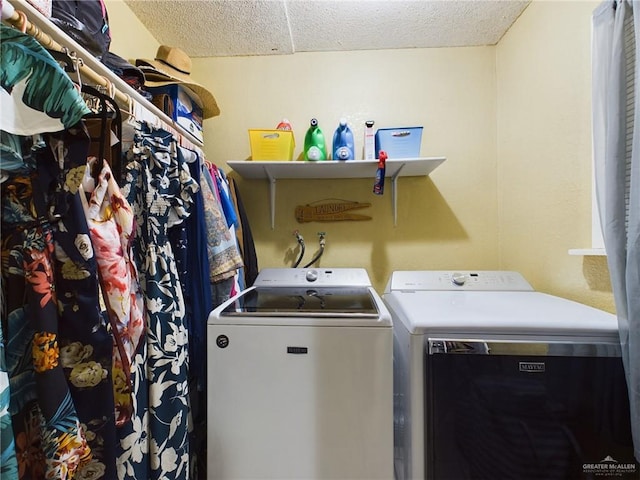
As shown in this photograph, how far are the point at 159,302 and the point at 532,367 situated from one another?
119cm

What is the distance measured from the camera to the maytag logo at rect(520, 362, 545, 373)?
0.92 metres

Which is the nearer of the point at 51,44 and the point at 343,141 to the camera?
the point at 51,44

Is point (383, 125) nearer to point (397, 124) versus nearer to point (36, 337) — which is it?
point (397, 124)

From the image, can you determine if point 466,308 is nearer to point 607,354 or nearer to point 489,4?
point 607,354

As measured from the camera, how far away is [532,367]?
3.03ft

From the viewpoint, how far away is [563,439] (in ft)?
3.00

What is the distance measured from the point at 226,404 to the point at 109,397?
404mm

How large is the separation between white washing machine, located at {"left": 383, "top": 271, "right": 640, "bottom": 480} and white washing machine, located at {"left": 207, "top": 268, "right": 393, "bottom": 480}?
0.41ft

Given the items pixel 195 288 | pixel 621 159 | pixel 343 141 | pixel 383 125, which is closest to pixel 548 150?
pixel 621 159

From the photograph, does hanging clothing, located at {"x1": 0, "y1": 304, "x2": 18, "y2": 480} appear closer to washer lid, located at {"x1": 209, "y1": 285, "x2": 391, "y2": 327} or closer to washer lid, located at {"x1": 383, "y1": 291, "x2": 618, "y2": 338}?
washer lid, located at {"x1": 209, "y1": 285, "x2": 391, "y2": 327}

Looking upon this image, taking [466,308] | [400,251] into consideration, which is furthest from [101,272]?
[400,251]

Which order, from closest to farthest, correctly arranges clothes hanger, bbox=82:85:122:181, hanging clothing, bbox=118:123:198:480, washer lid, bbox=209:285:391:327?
clothes hanger, bbox=82:85:122:181 < hanging clothing, bbox=118:123:198:480 < washer lid, bbox=209:285:391:327

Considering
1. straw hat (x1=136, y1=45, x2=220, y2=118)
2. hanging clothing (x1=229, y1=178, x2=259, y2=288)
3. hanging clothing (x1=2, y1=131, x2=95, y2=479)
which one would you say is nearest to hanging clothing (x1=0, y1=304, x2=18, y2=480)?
hanging clothing (x1=2, y1=131, x2=95, y2=479)

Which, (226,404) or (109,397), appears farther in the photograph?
(226,404)
